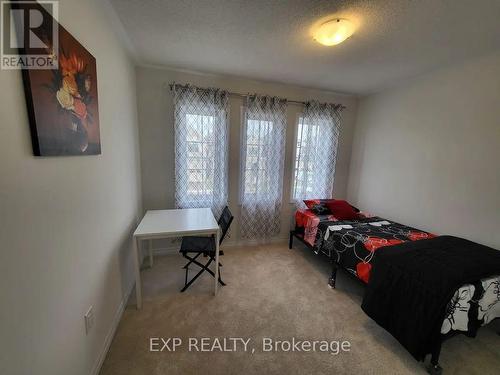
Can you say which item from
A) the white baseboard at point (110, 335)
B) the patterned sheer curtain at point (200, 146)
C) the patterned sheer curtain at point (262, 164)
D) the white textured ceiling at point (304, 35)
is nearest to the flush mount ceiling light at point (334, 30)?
the white textured ceiling at point (304, 35)

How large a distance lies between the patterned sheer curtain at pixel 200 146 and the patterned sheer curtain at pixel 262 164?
32 cm

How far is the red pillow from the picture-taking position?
9.13 feet

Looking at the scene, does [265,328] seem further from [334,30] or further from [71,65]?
[334,30]

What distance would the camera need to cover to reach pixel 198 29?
5.62 ft

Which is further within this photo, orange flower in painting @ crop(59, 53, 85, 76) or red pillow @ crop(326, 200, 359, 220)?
red pillow @ crop(326, 200, 359, 220)

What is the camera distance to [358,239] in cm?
209

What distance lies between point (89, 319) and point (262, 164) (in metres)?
2.41

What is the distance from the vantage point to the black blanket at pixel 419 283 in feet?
4.41

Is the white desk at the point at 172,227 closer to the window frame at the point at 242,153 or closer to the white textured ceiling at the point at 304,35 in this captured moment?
the window frame at the point at 242,153

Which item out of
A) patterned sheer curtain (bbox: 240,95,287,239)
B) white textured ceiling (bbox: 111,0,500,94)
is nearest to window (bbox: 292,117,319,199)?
patterned sheer curtain (bbox: 240,95,287,239)

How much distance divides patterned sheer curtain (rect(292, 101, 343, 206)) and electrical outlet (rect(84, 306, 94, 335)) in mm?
2727

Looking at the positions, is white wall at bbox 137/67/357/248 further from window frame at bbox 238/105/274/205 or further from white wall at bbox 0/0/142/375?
white wall at bbox 0/0/142/375

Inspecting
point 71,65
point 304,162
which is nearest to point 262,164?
point 304,162

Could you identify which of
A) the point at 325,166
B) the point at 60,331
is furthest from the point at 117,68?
the point at 325,166
